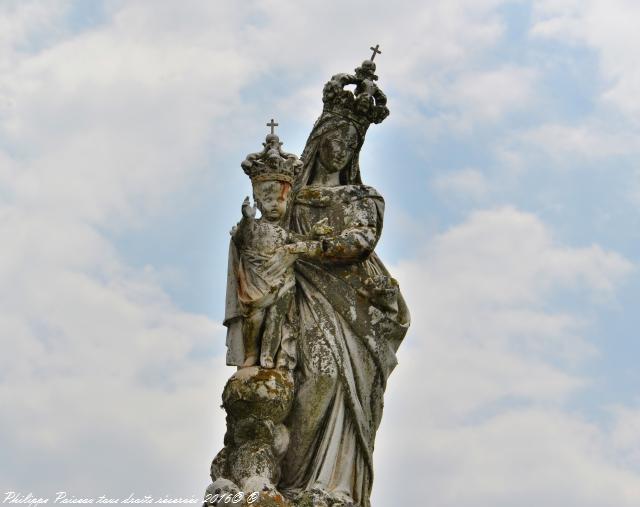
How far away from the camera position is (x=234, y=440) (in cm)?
1734

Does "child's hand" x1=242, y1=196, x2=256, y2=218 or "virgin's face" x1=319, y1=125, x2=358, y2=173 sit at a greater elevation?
"virgin's face" x1=319, y1=125, x2=358, y2=173

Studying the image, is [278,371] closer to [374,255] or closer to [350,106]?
[374,255]

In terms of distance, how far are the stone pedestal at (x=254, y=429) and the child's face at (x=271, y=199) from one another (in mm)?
1661

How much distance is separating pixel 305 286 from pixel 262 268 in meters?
0.56

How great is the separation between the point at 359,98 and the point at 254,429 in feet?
12.4

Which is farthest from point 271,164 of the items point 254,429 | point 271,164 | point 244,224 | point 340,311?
point 254,429

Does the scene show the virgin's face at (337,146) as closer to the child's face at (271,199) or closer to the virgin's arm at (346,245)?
the virgin's arm at (346,245)

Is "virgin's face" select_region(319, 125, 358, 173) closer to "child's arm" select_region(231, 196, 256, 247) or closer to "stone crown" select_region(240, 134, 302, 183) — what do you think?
"stone crown" select_region(240, 134, 302, 183)

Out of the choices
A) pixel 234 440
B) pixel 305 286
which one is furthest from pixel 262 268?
pixel 234 440

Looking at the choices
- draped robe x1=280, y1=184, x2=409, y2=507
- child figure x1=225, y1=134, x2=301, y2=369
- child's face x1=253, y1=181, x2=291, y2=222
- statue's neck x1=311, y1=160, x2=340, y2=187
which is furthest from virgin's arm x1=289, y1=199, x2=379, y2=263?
statue's neck x1=311, y1=160, x2=340, y2=187

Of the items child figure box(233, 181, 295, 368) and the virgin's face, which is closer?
child figure box(233, 181, 295, 368)

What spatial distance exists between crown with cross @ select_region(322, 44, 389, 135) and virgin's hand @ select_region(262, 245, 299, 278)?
1.72 meters

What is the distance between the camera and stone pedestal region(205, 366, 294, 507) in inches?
675

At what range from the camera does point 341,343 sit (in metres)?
18.0
